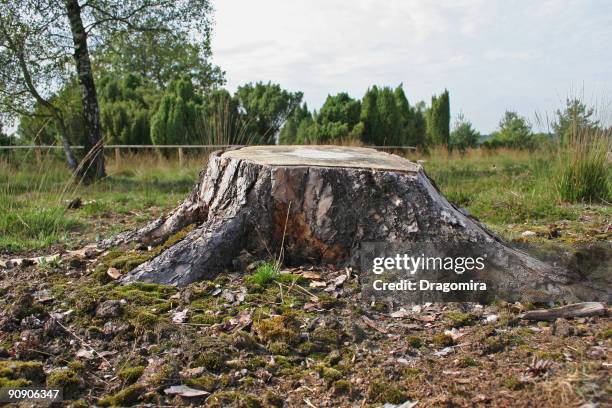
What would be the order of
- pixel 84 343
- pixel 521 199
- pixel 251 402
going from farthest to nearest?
pixel 521 199 → pixel 84 343 → pixel 251 402

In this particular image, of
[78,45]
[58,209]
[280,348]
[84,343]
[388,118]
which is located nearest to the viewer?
[280,348]

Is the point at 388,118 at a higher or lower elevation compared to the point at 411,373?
higher

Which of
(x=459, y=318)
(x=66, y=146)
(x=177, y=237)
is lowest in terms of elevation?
(x=459, y=318)

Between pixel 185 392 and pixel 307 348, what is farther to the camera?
pixel 307 348

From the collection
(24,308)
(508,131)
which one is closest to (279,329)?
(24,308)

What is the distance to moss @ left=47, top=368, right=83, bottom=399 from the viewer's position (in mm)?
2037

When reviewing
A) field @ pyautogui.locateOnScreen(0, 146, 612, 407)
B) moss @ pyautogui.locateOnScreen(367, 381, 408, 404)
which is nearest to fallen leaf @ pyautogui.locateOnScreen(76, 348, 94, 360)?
field @ pyautogui.locateOnScreen(0, 146, 612, 407)

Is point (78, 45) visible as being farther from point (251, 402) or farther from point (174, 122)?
point (251, 402)

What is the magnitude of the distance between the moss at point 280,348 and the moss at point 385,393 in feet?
1.37

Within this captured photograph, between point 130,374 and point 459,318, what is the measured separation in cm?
140

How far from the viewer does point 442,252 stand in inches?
114

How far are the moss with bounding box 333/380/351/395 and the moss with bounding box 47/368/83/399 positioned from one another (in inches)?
36.2

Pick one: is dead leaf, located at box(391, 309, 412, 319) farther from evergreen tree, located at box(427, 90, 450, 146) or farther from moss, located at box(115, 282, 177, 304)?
evergreen tree, located at box(427, 90, 450, 146)

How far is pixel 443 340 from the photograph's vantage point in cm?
235
